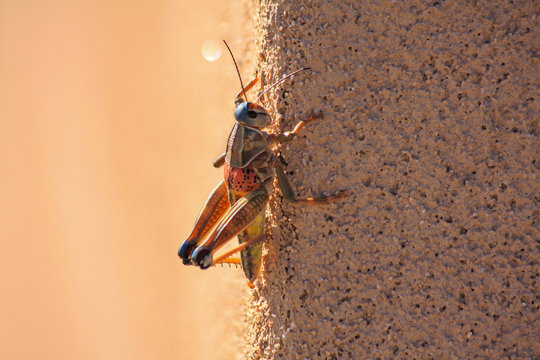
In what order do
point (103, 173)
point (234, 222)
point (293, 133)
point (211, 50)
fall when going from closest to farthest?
point (293, 133), point (234, 222), point (211, 50), point (103, 173)

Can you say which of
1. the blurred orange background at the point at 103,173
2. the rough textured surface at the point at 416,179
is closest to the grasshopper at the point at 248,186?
the rough textured surface at the point at 416,179

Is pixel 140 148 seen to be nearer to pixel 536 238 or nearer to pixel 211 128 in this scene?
pixel 211 128

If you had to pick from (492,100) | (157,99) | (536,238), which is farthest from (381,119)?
(157,99)

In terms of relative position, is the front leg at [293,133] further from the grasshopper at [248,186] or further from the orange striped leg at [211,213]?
the orange striped leg at [211,213]

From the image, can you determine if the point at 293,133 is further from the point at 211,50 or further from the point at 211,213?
the point at 211,50

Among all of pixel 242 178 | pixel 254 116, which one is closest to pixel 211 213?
pixel 242 178

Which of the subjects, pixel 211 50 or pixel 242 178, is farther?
pixel 211 50
